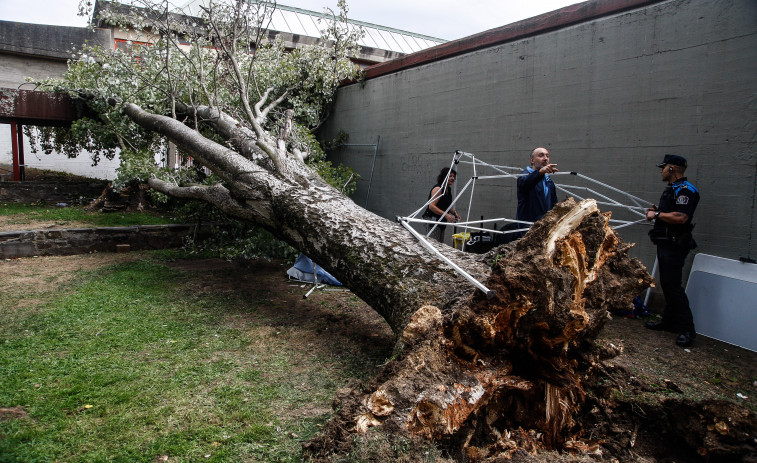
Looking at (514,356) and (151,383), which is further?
(151,383)

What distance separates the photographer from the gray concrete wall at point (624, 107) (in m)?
4.27

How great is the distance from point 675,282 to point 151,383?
4445 mm

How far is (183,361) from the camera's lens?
3453 millimetres

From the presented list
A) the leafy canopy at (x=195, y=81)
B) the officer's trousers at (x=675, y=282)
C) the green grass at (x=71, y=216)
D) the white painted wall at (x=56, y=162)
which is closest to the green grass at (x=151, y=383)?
the officer's trousers at (x=675, y=282)

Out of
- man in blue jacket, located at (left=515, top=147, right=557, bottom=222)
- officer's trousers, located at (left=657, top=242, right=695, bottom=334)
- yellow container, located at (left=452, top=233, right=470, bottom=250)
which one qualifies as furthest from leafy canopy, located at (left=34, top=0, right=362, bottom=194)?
officer's trousers, located at (left=657, top=242, right=695, bottom=334)

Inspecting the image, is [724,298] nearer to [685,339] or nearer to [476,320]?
[685,339]

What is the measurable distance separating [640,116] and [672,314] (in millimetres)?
2121

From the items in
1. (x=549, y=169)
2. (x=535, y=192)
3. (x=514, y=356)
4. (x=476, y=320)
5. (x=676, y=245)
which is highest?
(x=549, y=169)

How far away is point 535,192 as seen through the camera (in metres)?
4.52

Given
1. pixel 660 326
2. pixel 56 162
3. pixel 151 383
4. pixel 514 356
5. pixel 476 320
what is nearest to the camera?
pixel 476 320

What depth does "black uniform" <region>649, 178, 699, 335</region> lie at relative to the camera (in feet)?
13.5

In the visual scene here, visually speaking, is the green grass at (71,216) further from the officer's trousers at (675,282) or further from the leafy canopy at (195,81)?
the officer's trousers at (675,282)

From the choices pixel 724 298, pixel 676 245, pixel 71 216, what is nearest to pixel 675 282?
pixel 676 245

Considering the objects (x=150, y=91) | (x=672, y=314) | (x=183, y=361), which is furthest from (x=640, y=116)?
(x=150, y=91)
